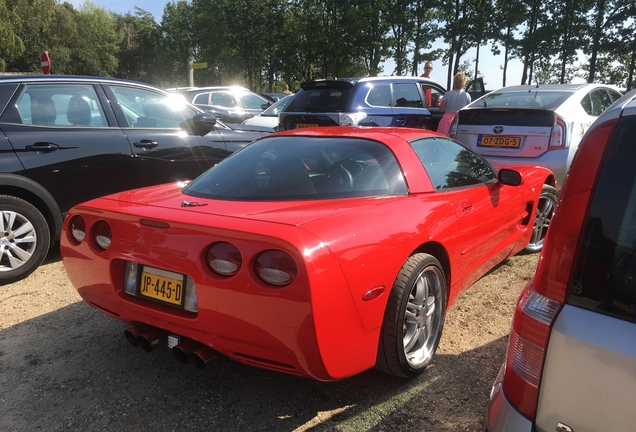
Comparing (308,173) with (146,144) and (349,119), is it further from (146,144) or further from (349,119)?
(349,119)

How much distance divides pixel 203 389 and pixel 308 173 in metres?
1.30

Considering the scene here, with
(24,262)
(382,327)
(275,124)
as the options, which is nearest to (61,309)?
(24,262)

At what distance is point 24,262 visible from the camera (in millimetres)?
4031

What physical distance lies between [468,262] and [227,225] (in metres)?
1.69

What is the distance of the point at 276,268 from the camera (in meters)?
1.99

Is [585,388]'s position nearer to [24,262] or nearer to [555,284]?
[555,284]

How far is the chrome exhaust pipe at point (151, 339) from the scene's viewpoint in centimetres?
243

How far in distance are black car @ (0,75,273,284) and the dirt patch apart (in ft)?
3.29

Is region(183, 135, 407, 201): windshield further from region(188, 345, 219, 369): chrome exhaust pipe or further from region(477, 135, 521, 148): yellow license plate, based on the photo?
region(477, 135, 521, 148): yellow license plate

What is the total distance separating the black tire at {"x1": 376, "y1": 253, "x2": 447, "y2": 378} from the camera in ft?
7.74

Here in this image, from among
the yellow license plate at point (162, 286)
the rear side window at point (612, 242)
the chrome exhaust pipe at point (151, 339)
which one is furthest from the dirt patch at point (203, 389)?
the rear side window at point (612, 242)

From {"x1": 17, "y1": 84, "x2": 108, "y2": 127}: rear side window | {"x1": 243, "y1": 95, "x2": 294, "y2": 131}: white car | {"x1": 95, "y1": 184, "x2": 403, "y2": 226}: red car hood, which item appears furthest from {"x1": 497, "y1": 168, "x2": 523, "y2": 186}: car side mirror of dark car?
{"x1": 243, "y1": 95, "x2": 294, "y2": 131}: white car

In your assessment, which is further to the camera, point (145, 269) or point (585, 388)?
point (145, 269)

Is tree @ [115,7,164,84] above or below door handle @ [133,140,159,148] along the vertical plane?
above
